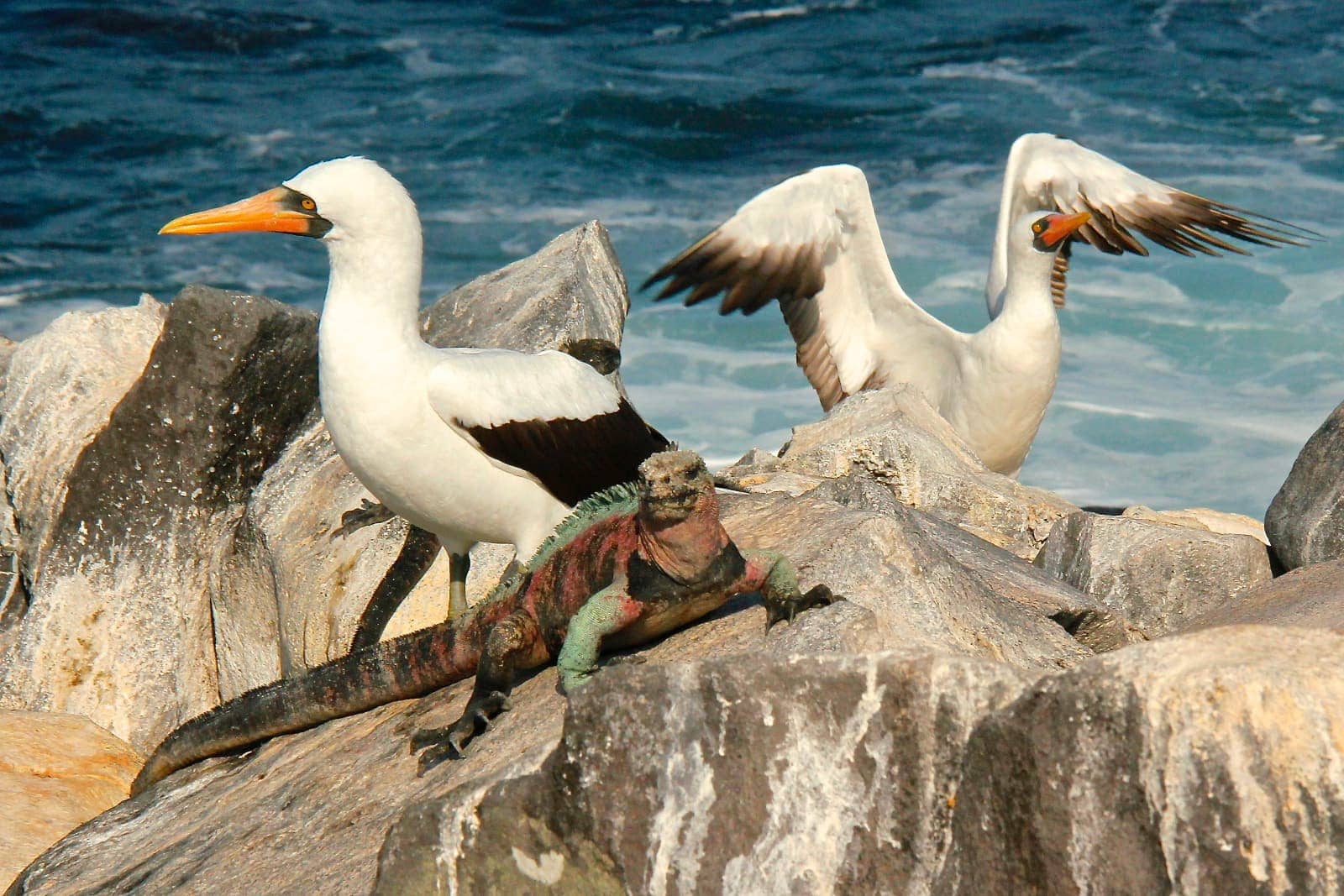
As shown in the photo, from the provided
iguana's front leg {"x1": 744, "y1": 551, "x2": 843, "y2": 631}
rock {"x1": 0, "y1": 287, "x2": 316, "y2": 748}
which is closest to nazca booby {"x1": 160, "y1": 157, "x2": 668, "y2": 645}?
rock {"x1": 0, "y1": 287, "x2": 316, "y2": 748}

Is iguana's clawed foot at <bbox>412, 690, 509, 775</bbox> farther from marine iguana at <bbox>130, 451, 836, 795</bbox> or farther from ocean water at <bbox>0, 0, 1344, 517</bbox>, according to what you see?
ocean water at <bbox>0, 0, 1344, 517</bbox>

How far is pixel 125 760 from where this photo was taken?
591 centimetres

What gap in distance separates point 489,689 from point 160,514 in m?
3.32

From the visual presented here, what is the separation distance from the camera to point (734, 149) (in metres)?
20.0

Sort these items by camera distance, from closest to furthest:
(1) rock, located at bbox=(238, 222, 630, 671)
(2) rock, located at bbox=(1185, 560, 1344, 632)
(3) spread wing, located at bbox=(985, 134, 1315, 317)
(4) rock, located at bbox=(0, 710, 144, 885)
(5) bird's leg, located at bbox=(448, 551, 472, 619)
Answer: (2) rock, located at bbox=(1185, 560, 1344, 632), (4) rock, located at bbox=(0, 710, 144, 885), (5) bird's leg, located at bbox=(448, 551, 472, 619), (1) rock, located at bbox=(238, 222, 630, 671), (3) spread wing, located at bbox=(985, 134, 1315, 317)

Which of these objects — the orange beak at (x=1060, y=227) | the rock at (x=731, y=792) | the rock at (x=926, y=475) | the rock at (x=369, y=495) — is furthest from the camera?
the orange beak at (x=1060, y=227)

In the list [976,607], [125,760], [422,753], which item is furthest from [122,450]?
[976,607]

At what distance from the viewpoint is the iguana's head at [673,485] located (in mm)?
3842

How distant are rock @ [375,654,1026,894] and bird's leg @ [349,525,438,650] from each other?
2.88m

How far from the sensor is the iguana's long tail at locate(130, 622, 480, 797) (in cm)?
464

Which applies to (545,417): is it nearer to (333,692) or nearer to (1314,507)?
(333,692)

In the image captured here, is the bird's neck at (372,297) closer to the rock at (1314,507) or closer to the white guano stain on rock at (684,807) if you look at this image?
the white guano stain on rock at (684,807)

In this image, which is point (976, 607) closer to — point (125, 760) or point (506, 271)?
point (125, 760)

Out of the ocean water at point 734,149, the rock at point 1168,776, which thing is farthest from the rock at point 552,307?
the ocean water at point 734,149
